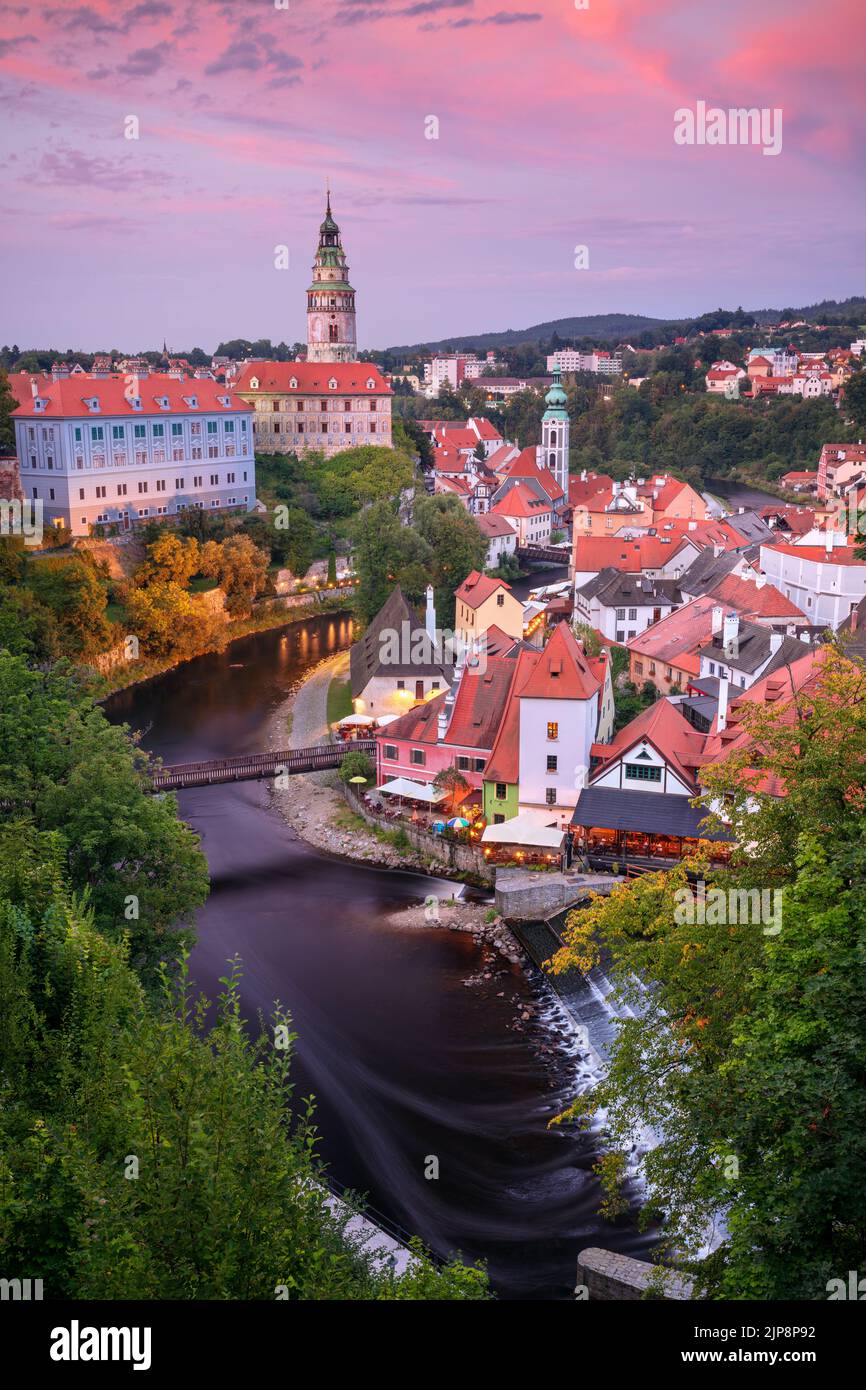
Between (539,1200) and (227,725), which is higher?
(227,725)

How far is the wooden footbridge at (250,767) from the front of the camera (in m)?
22.9

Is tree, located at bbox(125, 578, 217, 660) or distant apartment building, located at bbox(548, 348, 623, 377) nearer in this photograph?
tree, located at bbox(125, 578, 217, 660)

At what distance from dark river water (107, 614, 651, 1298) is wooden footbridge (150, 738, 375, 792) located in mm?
1068

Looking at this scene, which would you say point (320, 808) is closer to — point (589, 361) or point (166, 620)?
point (166, 620)

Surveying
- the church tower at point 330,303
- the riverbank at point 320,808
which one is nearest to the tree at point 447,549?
the riverbank at point 320,808

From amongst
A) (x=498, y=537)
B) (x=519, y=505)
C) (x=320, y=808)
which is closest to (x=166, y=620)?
(x=320, y=808)

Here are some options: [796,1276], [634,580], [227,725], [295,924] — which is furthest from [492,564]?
[796,1276]

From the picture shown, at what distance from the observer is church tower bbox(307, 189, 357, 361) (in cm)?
6475

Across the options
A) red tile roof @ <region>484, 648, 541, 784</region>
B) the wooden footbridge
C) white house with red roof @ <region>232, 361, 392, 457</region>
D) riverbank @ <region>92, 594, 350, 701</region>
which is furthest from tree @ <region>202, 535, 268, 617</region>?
red tile roof @ <region>484, 648, 541, 784</region>

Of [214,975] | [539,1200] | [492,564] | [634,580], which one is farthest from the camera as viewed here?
[492,564]

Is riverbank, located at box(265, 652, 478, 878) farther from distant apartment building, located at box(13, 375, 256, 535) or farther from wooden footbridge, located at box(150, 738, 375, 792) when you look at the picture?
distant apartment building, located at box(13, 375, 256, 535)

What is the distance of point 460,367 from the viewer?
14250cm
